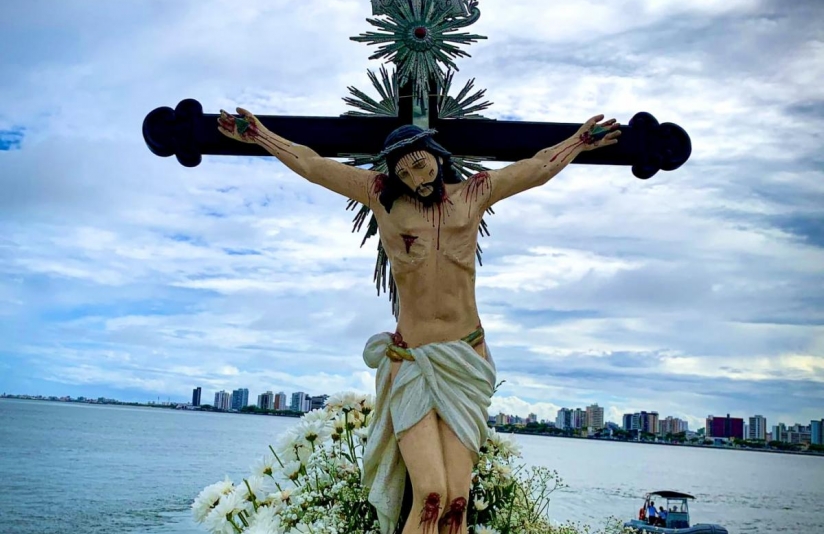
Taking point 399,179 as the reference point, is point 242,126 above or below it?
above

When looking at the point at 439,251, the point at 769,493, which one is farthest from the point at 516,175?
the point at 769,493

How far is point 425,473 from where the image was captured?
12.9 ft

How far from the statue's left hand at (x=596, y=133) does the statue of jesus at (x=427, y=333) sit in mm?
379

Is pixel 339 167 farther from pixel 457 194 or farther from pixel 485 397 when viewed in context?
pixel 485 397

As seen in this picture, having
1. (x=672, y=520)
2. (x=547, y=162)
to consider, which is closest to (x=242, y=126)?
(x=547, y=162)

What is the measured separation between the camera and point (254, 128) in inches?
186

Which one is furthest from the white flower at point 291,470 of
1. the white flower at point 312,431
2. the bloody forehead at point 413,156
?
the bloody forehead at point 413,156

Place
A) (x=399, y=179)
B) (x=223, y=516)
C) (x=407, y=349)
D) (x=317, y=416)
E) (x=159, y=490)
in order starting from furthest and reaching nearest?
(x=159, y=490)
(x=317, y=416)
(x=399, y=179)
(x=407, y=349)
(x=223, y=516)

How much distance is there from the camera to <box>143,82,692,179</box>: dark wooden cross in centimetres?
497

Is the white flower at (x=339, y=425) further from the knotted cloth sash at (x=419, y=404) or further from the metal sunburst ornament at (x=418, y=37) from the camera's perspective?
the metal sunburst ornament at (x=418, y=37)

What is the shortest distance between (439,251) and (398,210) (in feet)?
1.03

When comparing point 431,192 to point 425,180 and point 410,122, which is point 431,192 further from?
point 410,122

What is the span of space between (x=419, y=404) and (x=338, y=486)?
622 millimetres

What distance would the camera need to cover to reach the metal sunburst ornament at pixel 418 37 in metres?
4.82
